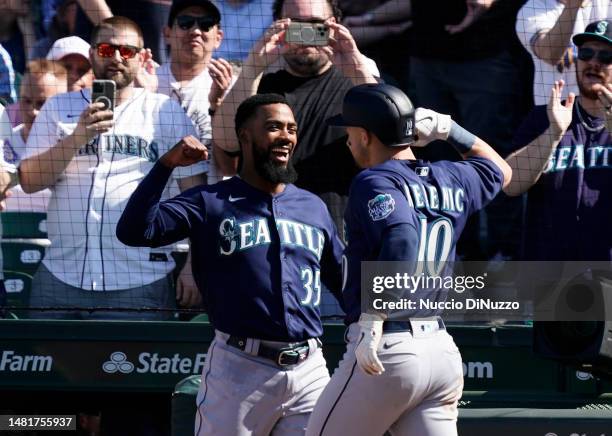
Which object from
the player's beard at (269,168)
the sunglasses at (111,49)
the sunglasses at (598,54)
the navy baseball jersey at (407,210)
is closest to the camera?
the navy baseball jersey at (407,210)

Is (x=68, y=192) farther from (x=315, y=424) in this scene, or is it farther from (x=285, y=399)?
(x=315, y=424)

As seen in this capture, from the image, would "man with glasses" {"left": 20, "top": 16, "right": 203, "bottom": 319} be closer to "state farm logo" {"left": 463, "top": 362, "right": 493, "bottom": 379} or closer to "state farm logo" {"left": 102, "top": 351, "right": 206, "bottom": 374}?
"state farm logo" {"left": 102, "top": 351, "right": 206, "bottom": 374}

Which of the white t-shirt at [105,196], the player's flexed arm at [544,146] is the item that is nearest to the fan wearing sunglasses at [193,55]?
the white t-shirt at [105,196]

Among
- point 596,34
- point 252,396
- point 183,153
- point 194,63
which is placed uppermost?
point 596,34

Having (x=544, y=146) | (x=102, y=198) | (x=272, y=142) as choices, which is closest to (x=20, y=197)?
(x=102, y=198)

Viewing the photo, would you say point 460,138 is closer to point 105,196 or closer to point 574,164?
point 574,164

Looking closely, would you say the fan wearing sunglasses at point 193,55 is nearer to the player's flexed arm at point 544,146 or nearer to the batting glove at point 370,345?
the player's flexed arm at point 544,146

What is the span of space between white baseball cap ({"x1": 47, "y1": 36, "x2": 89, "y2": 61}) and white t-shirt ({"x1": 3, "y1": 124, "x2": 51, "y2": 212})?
49cm

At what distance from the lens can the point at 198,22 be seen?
608cm

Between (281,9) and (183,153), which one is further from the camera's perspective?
(281,9)

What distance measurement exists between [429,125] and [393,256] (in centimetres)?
60

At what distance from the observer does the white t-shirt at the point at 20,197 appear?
606 cm

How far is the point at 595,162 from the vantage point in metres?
5.71

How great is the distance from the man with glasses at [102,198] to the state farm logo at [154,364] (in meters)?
0.25
